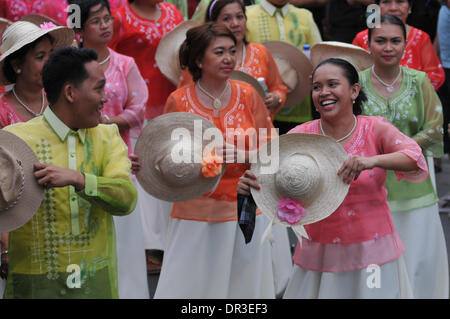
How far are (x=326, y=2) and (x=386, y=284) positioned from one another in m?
5.10

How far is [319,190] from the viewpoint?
149 inches

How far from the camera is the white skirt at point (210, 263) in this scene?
4.93 meters

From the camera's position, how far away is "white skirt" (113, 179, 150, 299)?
5.20 metres

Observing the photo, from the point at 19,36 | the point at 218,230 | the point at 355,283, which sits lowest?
the point at 355,283

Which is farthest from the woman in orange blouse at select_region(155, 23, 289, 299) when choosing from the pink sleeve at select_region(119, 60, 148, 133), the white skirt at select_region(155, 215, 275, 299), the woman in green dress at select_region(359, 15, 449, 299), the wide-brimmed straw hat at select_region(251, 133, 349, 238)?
the wide-brimmed straw hat at select_region(251, 133, 349, 238)

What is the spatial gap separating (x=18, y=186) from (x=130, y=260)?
6.87ft

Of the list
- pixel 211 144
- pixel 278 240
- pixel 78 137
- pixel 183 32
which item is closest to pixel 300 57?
pixel 183 32

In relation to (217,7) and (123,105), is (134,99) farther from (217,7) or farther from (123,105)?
(217,7)

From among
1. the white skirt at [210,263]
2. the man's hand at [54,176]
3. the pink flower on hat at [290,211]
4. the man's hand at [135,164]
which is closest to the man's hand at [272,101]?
the white skirt at [210,263]

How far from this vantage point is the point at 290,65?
6598 mm

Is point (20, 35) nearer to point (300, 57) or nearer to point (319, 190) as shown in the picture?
point (319, 190)

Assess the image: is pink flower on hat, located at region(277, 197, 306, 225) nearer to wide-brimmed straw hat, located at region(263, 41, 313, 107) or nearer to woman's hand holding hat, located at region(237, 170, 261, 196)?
woman's hand holding hat, located at region(237, 170, 261, 196)

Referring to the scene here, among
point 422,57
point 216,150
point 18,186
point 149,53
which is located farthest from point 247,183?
point 422,57

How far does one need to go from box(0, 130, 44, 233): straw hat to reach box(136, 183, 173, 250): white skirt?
3084 mm
